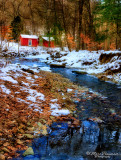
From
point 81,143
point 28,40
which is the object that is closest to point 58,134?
point 81,143

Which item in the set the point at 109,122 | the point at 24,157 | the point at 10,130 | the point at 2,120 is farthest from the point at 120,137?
the point at 2,120

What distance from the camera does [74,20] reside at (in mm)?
31062

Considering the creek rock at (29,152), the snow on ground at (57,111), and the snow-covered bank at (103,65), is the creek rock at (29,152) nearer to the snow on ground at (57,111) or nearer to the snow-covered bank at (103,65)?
the snow on ground at (57,111)

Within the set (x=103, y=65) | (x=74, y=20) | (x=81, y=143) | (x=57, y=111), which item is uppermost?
(x=74, y=20)

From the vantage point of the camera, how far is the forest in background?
814 inches

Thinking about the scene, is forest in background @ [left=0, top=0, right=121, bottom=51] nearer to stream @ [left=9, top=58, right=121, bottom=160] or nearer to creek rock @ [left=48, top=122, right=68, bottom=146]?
stream @ [left=9, top=58, right=121, bottom=160]

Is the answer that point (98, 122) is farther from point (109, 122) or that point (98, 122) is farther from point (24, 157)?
point (24, 157)

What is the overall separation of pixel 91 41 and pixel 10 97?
19.3 m

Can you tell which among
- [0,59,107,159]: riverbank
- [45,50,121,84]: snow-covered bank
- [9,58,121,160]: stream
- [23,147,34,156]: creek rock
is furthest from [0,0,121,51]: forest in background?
[23,147,34,156]: creek rock

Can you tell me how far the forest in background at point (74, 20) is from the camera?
20.7m

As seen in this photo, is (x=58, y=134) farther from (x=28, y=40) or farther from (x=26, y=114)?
(x=28, y=40)

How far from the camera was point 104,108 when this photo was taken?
18.7 feet

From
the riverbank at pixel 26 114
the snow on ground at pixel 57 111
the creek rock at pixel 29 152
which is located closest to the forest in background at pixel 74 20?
the riverbank at pixel 26 114

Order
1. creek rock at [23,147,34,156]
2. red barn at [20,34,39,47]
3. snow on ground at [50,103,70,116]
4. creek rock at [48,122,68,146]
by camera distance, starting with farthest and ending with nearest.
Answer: red barn at [20,34,39,47] < snow on ground at [50,103,70,116] < creek rock at [48,122,68,146] < creek rock at [23,147,34,156]
